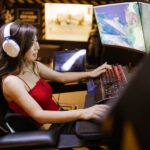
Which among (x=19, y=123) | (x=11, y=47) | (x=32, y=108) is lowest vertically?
(x=19, y=123)

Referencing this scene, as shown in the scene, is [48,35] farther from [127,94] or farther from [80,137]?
[127,94]

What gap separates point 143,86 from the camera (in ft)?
1.98

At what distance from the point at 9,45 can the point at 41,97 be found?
32 centimetres

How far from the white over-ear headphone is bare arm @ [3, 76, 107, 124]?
121 millimetres

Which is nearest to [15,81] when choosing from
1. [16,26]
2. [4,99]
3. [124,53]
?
[4,99]

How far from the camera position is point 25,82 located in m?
1.70

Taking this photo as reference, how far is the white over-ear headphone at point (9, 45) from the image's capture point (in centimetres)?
158

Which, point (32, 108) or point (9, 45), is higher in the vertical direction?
point (9, 45)

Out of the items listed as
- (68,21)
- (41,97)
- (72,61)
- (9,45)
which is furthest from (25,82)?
(68,21)

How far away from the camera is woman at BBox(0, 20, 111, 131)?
4.86ft

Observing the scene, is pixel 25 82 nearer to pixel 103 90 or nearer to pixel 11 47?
pixel 11 47

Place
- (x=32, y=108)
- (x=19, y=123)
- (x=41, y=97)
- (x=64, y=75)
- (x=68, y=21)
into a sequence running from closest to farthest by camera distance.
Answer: (x=32, y=108) → (x=19, y=123) → (x=41, y=97) → (x=64, y=75) → (x=68, y=21)

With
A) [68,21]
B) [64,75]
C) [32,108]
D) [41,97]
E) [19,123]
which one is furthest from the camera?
[68,21]

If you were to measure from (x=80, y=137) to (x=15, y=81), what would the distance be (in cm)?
45
